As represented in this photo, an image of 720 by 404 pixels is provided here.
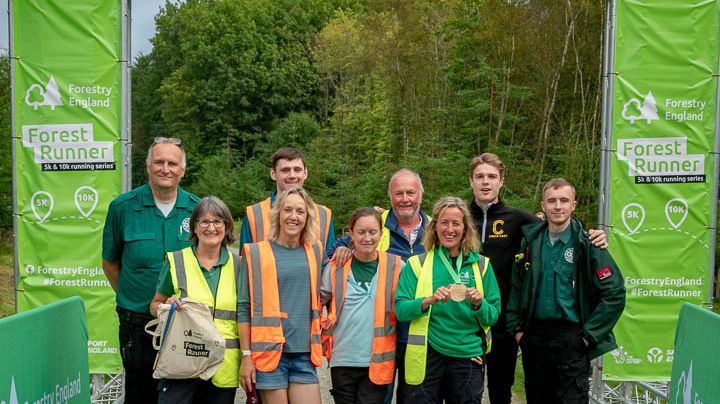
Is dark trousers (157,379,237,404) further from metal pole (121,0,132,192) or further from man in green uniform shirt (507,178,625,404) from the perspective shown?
metal pole (121,0,132,192)

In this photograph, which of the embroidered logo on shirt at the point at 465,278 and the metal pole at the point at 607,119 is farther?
the metal pole at the point at 607,119

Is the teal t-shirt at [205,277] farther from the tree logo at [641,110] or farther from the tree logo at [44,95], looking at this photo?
the tree logo at [641,110]

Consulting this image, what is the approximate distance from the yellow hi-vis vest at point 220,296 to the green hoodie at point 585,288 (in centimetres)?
191

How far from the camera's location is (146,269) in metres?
4.75

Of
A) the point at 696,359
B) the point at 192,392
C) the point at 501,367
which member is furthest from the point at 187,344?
the point at 696,359

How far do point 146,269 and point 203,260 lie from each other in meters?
0.61

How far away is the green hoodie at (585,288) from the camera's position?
4707 mm

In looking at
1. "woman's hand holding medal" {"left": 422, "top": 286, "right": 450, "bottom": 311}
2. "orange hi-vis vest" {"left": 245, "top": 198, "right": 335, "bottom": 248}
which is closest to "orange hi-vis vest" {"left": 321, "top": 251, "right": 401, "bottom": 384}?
"woman's hand holding medal" {"left": 422, "top": 286, "right": 450, "bottom": 311}

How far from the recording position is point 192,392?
13.9ft

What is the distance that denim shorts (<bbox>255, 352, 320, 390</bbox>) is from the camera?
4320 mm

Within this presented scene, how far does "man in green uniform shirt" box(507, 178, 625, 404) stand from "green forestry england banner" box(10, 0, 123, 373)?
4046 mm

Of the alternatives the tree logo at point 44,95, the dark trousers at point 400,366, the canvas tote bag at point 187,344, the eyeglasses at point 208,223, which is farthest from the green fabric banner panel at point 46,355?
the tree logo at point 44,95

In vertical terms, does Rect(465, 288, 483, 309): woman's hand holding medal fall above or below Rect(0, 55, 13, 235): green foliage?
below

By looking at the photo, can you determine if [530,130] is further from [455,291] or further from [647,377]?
[455,291]
